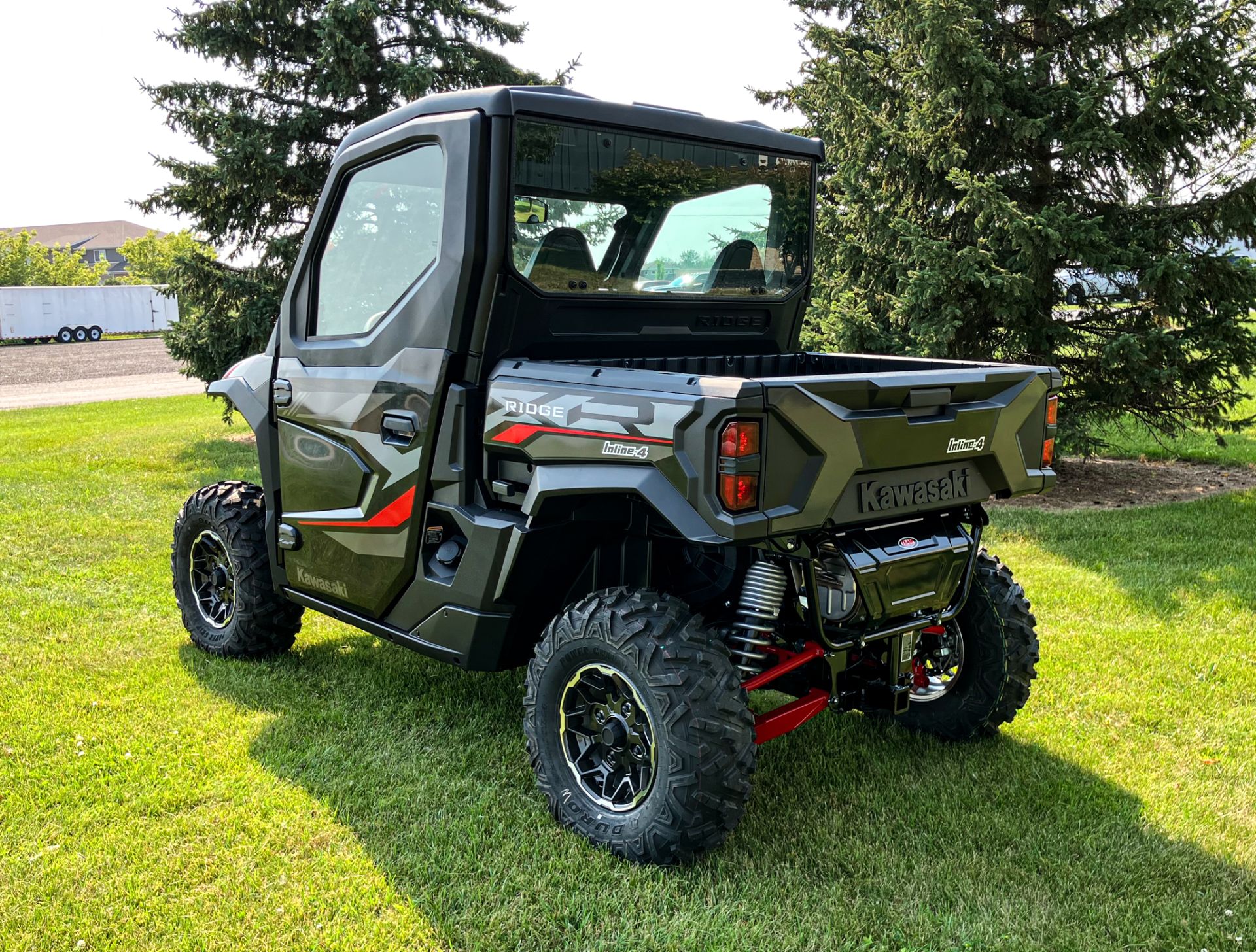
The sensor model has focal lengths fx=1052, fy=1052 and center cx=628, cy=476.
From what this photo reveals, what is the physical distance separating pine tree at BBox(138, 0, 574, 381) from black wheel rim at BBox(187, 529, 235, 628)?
7285 millimetres

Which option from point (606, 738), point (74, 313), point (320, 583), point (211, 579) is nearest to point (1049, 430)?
point (606, 738)

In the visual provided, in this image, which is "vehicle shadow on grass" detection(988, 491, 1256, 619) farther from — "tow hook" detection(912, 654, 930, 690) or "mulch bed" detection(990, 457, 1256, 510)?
"tow hook" detection(912, 654, 930, 690)

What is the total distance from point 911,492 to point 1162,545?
16.3 feet

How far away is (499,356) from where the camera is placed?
371 centimetres

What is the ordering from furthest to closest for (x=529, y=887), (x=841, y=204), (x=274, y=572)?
(x=841, y=204)
(x=274, y=572)
(x=529, y=887)

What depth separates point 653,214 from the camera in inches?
158

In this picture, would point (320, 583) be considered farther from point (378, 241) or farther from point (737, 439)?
point (737, 439)

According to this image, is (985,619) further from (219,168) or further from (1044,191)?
(219,168)

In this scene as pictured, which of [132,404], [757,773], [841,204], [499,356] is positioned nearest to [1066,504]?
[841,204]

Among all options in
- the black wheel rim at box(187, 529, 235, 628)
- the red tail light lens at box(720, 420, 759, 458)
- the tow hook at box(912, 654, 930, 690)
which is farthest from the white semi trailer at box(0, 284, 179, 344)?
the red tail light lens at box(720, 420, 759, 458)

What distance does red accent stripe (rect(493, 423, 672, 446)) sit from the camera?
Result: 3.06 meters

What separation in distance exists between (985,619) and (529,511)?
1.92 meters

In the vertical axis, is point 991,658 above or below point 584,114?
below

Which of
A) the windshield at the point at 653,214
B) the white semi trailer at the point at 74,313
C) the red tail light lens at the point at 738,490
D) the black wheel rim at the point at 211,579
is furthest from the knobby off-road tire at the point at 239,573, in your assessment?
the white semi trailer at the point at 74,313
